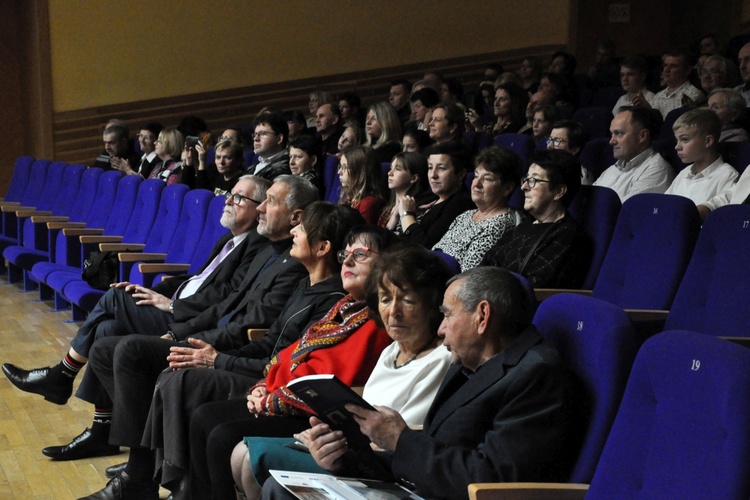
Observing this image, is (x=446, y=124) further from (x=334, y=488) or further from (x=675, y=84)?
(x=334, y=488)

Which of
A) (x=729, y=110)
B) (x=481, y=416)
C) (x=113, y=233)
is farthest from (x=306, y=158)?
(x=481, y=416)

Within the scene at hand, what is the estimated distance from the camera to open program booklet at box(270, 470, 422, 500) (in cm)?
182

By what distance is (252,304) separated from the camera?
3096 mm

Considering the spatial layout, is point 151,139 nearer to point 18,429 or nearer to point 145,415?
point 18,429

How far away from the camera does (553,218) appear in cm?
316

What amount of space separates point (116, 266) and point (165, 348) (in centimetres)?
165

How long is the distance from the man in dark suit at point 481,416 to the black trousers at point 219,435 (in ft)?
1.10

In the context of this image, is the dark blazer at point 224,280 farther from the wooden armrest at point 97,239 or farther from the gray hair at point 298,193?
the wooden armrest at point 97,239

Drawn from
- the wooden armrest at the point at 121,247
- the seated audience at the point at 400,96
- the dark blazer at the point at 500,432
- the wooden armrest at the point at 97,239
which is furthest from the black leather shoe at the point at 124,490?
the seated audience at the point at 400,96

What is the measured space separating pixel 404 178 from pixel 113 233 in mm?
2169

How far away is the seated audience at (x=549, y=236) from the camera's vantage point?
10.1 ft

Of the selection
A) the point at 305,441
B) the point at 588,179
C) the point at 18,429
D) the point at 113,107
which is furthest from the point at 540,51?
the point at 305,441

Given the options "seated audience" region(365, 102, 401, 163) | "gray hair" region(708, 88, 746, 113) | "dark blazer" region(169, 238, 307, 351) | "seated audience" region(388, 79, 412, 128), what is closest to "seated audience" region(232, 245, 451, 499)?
"dark blazer" region(169, 238, 307, 351)

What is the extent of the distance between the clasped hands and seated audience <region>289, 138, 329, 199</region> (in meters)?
2.85
